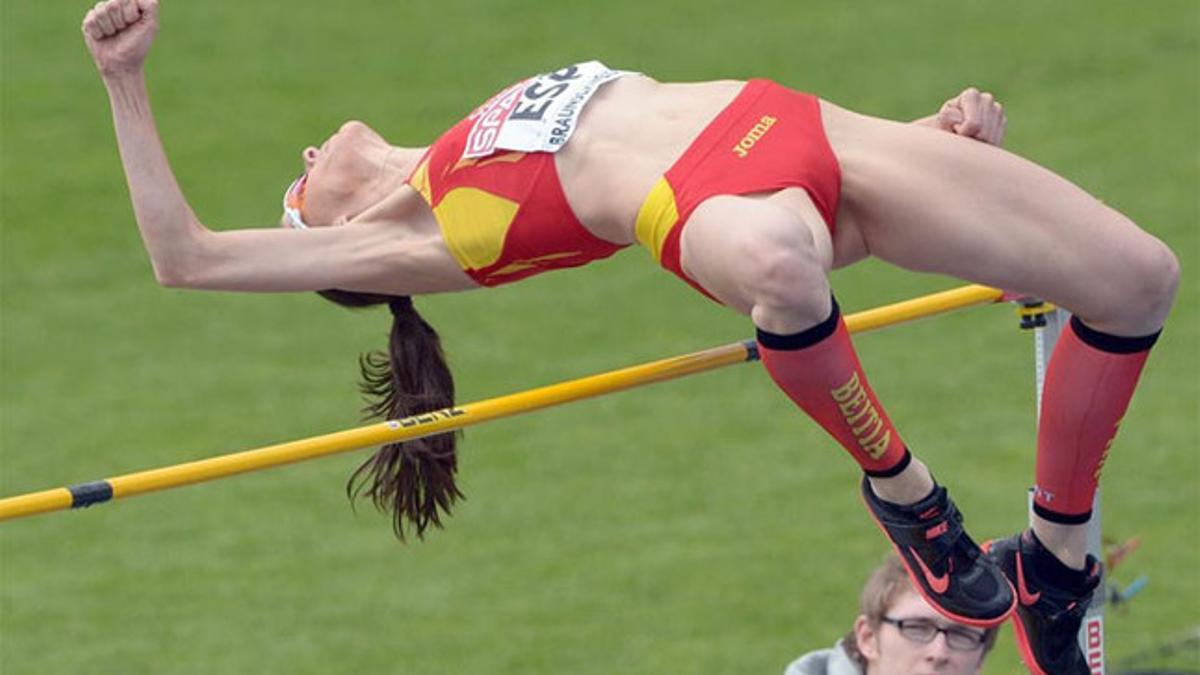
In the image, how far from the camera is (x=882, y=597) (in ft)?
22.4

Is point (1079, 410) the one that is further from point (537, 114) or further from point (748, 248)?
point (537, 114)

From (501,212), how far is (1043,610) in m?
1.50

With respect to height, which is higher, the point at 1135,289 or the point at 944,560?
the point at 1135,289

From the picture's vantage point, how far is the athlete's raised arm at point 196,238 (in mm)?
5875

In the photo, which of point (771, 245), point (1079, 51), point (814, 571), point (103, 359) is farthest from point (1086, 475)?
point (1079, 51)

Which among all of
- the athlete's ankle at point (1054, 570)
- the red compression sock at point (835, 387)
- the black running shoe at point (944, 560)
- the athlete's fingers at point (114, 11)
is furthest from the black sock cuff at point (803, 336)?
the athlete's fingers at point (114, 11)

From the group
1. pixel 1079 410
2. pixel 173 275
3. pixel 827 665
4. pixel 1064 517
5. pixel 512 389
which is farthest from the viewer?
pixel 512 389

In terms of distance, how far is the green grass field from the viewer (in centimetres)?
1002

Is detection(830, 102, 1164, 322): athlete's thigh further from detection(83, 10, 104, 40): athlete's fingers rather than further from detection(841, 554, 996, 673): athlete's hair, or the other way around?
detection(83, 10, 104, 40): athlete's fingers

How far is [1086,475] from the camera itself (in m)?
6.40

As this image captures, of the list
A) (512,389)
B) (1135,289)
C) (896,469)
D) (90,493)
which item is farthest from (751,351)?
(512,389)

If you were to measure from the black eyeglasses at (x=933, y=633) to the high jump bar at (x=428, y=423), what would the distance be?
68 cm

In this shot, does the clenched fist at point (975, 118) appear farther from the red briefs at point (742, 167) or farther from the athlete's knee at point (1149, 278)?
the athlete's knee at point (1149, 278)

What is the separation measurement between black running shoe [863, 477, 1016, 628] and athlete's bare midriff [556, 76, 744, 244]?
0.77 m
